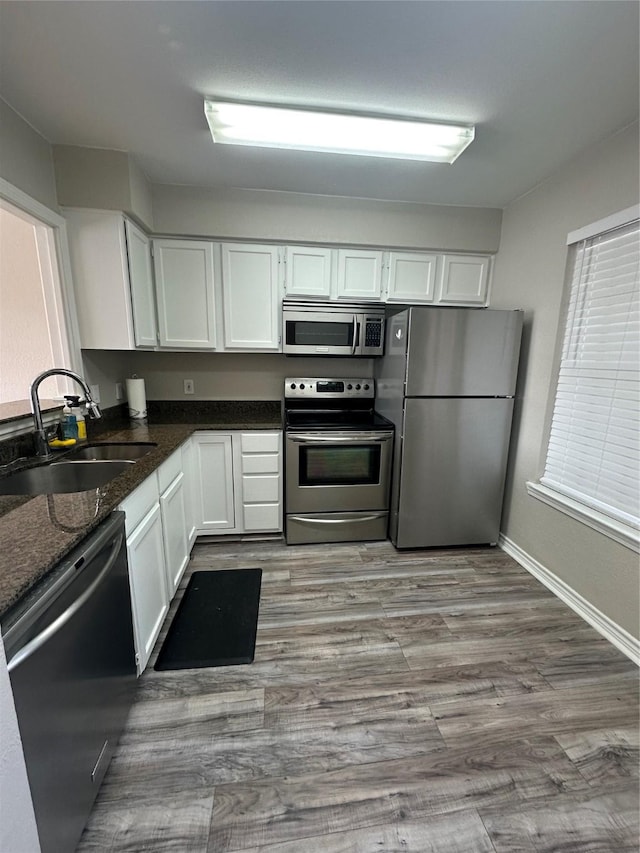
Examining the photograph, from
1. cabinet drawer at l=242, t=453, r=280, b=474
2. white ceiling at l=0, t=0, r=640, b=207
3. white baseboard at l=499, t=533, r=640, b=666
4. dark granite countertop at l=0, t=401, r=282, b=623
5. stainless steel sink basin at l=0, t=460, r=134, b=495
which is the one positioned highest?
white ceiling at l=0, t=0, r=640, b=207

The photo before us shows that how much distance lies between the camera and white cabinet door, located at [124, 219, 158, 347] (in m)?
2.16

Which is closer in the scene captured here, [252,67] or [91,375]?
[252,67]

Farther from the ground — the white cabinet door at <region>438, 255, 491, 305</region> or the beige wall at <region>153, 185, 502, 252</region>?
the beige wall at <region>153, 185, 502, 252</region>

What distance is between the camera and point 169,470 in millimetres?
1893

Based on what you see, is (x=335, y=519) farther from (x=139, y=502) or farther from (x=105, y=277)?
(x=105, y=277)

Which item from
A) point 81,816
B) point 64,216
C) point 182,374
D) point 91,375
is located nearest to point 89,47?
point 64,216

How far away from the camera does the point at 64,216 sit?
200 centimetres

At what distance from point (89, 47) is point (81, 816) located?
8.36 feet

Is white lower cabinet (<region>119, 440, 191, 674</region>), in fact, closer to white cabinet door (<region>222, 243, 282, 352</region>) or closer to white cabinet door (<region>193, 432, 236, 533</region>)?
white cabinet door (<region>193, 432, 236, 533</region>)

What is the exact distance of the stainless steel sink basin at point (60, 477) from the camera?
4.88ft

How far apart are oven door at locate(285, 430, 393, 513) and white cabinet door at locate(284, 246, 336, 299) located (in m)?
1.10

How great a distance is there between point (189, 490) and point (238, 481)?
35 cm

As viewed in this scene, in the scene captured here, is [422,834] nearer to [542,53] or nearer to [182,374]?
[542,53]

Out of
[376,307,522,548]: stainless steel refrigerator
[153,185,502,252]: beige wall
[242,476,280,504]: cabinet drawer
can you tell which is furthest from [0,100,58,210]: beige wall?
[376,307,522,548]: stainless steel refrigerator
